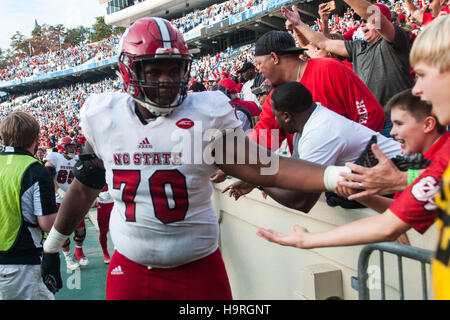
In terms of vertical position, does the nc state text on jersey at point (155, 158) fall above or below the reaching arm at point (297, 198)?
above

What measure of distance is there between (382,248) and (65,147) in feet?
20.6

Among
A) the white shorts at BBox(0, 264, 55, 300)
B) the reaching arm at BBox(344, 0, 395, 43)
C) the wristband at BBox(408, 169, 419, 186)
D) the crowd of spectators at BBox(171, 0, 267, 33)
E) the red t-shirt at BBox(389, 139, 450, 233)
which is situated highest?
the reaching arm at BBox(344, 0, 395, 43)

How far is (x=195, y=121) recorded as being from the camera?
183cm

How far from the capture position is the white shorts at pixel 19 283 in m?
2.85

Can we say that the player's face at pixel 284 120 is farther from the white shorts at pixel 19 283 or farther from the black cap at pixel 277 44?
the white shorts at pixel 19 283

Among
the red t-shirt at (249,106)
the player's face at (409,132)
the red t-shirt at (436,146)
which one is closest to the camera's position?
the red t-shirt at (436,146)

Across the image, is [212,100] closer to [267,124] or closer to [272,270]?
[267,124]

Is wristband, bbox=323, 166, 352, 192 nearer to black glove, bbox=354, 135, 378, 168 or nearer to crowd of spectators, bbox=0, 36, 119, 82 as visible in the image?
black glove, bbox=354, 135, 378, 168

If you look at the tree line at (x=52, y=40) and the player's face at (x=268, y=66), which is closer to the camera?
the player's face at (x=268, y=66)

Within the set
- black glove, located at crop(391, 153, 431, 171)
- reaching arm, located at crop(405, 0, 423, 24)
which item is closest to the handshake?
black glove, located at crop(391, 153, 431, 171)

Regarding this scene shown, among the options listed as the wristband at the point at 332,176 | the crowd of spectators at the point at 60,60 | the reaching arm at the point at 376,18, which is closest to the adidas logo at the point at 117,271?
the wristband at the point at 332,176

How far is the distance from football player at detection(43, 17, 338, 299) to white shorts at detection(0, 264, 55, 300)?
1289 mm

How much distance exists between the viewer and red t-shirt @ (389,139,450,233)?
4.23 feet

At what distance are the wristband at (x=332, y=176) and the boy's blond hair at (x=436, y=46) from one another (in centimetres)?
70
